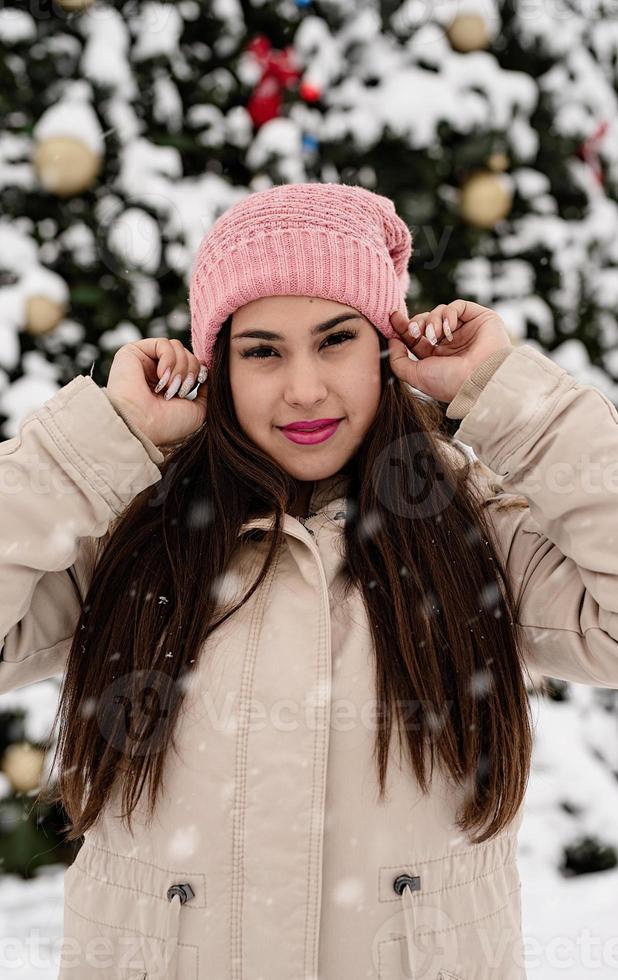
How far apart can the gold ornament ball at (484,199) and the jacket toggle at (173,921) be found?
2.00m

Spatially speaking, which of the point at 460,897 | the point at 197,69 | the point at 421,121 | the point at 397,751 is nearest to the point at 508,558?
the point at 397,751

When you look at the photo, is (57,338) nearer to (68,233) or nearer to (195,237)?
(68,233)

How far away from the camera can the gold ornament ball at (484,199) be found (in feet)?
8.13

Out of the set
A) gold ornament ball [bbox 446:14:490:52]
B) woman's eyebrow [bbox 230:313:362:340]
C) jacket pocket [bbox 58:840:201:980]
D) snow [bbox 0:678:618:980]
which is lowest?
snow [bbox 0:678:618:980]

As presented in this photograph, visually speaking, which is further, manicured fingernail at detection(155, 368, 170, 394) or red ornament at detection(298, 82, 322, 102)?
red ornament at detection(298, 82, 322, 102)

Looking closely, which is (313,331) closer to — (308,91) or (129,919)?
(129,919)

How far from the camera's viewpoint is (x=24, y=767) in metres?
2.34

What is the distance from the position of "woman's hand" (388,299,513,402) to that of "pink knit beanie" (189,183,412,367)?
→ 53mm

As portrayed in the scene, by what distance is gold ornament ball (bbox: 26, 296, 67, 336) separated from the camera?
219 cm

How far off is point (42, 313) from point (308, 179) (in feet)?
2.73

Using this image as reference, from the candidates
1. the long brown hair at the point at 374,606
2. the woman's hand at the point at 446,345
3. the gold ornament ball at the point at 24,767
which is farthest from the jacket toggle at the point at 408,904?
the gold ornament ball at the point at 24,767

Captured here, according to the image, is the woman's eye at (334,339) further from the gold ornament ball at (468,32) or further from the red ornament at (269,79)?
the gold ornament ball at (468,32)

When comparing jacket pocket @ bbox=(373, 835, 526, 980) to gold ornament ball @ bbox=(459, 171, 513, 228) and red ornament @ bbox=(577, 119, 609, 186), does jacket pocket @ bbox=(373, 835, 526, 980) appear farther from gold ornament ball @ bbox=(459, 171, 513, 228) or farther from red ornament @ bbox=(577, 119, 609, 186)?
red ornament @ bbox=(577, 119, 609, 186)

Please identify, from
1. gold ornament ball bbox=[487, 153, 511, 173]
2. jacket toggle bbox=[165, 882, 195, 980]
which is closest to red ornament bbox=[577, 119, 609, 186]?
gold ornament ball bbox=[487, 153, 511, 173]
